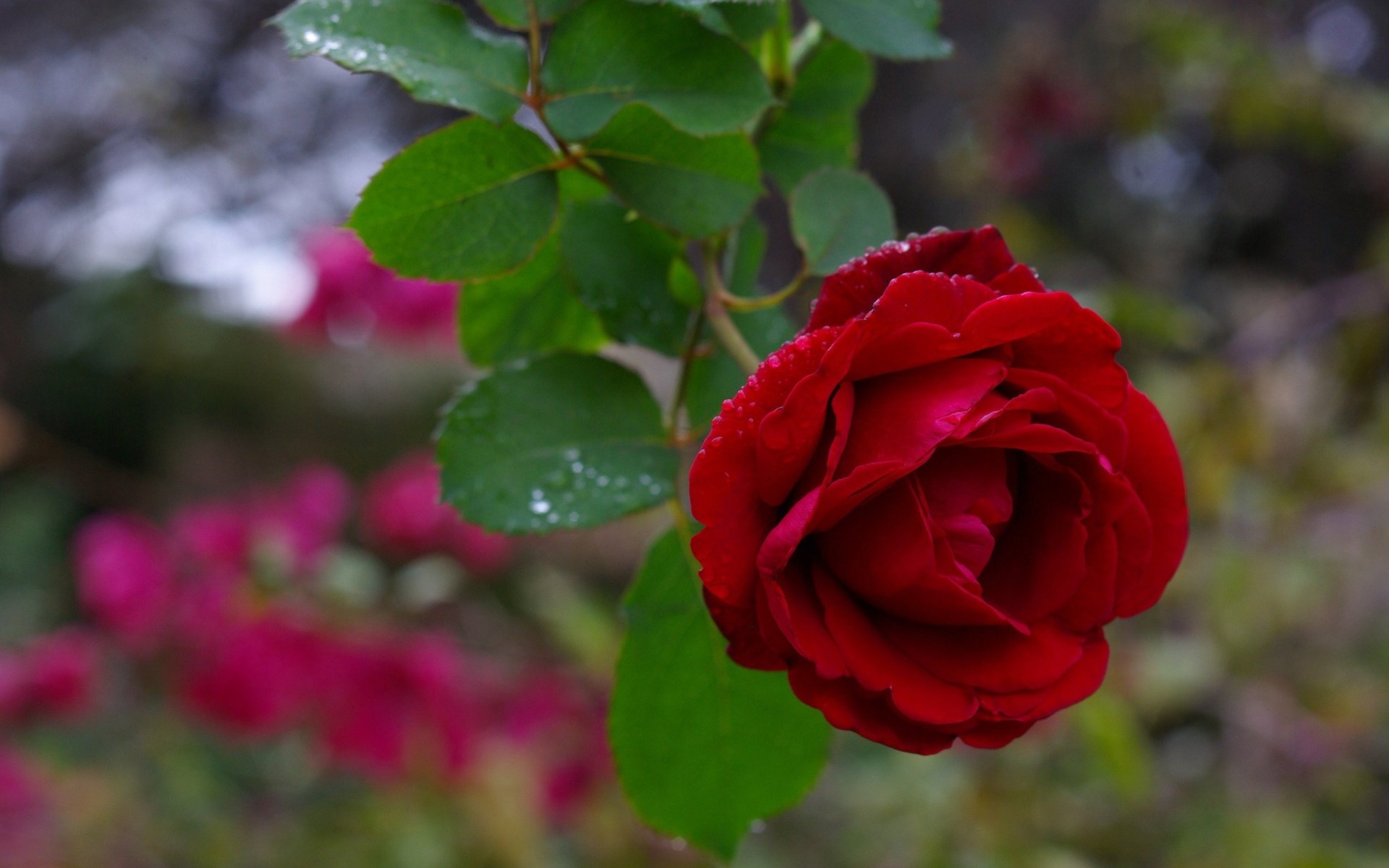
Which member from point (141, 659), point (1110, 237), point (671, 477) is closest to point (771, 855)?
point (671, 477)

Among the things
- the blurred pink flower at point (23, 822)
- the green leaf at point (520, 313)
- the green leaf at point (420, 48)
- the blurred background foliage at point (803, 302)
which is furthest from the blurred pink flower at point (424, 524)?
the green leaf at point (420, 48)

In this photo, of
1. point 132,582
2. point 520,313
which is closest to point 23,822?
point 132,582

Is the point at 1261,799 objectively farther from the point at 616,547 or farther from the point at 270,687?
the point at 616,547

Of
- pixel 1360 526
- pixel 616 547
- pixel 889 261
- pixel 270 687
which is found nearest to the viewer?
pixel 889 261

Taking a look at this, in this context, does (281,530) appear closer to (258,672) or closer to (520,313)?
(258,672)

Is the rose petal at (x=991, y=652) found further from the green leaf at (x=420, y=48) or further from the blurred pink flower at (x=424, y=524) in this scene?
the blurred pink flower at (x=424, y=524)
